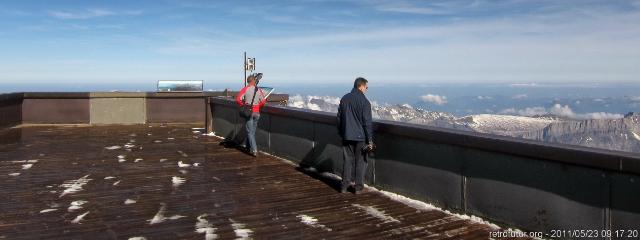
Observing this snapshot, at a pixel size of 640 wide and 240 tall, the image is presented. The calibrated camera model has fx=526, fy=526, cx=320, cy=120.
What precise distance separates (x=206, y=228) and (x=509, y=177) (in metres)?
3.36

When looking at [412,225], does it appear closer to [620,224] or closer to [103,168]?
[620,224]

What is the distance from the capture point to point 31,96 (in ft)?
61.6

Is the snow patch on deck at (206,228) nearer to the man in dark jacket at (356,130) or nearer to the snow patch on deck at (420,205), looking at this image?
the man in dark jacket at (356,130)

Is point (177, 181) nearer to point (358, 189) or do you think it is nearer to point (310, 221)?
point (358, 189)

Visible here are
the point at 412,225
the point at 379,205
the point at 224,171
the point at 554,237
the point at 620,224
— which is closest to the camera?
the point at 620,224

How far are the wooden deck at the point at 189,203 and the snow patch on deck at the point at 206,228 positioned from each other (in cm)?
1

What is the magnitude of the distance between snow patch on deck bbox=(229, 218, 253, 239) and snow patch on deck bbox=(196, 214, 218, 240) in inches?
8.9

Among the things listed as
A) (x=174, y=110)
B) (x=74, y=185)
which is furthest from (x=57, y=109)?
(x=74, y=185)

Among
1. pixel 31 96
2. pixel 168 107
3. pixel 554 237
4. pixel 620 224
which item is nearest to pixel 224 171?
pixel 554 237

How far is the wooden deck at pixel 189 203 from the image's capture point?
18.6 ft

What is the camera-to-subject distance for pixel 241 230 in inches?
225

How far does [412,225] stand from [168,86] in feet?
54.2

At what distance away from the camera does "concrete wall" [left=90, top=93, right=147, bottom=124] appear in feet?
63.8

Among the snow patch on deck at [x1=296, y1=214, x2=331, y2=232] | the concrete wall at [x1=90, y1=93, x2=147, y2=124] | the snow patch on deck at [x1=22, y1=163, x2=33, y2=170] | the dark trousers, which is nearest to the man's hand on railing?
the dark trousers
